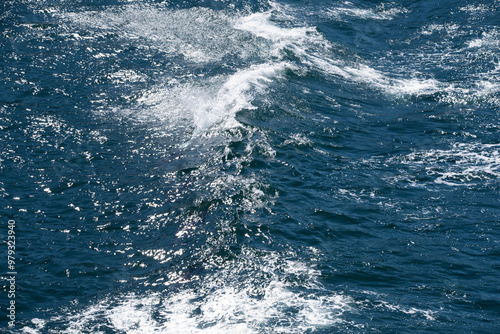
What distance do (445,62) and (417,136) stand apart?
9271 mm

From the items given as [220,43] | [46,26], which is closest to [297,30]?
[220,43]

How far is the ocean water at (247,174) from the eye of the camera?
54.5 feet

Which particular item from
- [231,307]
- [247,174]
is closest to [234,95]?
[247,174]

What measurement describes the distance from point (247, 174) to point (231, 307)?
7197 millimetres

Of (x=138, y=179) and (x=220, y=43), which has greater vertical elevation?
(x=220, y=43)

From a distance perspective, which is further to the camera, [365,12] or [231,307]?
[365,12]

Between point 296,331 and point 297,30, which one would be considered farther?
point 297,30

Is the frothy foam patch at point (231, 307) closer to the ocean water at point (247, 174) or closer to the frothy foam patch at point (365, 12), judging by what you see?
the ocean water at point (247, 174)

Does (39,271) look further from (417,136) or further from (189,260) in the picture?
(417,136)

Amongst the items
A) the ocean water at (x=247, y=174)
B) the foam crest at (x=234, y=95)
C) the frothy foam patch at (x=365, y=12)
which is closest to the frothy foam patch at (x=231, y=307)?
the ocean water at (x=247, y=174)

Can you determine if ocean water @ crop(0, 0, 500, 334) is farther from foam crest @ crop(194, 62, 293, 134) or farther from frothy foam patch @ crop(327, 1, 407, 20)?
frothy foam patch @ crop(327, 1, 407, 20)

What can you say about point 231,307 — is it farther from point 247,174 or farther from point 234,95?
point 234,95

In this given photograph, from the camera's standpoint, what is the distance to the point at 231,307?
1636cm

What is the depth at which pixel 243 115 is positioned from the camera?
26.5 metres
